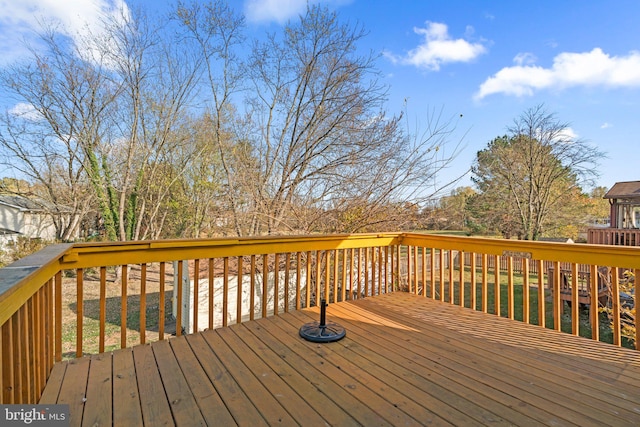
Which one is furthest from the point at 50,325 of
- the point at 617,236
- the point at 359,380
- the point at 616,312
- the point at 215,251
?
the point at 617,236

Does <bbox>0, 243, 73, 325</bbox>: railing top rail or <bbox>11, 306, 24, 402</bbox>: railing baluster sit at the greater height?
<bbox>0, 243, 73, 325</bbox>: railing top rail

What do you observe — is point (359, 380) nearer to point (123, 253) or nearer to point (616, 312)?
point (123, 253)

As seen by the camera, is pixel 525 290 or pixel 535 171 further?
pixel 535 171

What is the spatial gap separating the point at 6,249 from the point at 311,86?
11.7m

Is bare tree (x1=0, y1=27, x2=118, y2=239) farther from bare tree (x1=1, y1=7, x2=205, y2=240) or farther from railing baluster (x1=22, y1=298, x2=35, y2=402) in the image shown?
railing baluster (x1=22, y1=298, x2=35, y2=402)

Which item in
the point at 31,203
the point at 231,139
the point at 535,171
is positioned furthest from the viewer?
the point at 535,171

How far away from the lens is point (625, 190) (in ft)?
34.6

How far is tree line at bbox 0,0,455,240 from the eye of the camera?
5289 millimetres

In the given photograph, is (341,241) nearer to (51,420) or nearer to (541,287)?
(541,287)

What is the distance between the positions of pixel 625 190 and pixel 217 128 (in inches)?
560

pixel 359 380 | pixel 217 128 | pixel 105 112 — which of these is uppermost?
pixel 105 112

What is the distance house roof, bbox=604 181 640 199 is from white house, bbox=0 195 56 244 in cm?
A: 2054

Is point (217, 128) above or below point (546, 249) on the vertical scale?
above

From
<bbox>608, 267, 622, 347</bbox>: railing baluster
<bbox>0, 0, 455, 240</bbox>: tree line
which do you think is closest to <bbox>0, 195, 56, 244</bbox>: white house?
<bbox>0, 0, 455, 240</bbox>: tree line
